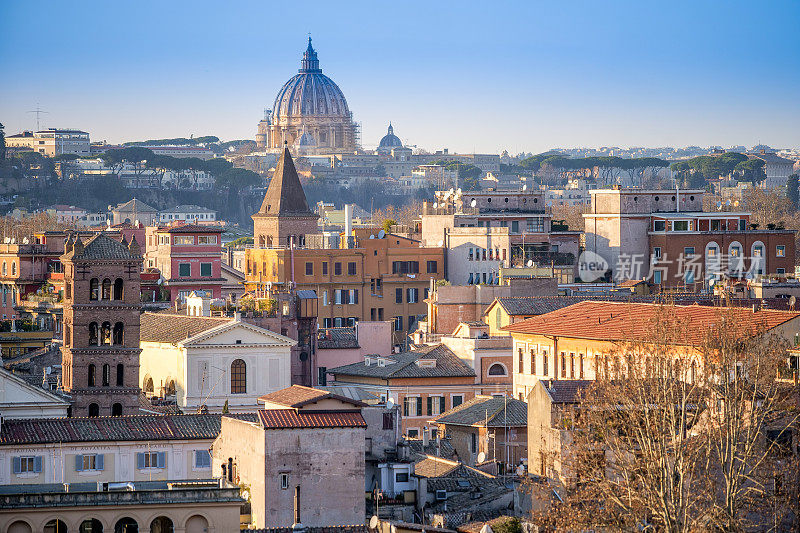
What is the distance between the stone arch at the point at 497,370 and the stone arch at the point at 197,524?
65.8 ft

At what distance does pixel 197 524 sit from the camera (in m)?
25.7

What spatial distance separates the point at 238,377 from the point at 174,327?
2.84m

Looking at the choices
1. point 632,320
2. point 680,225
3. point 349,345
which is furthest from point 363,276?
point 632,320

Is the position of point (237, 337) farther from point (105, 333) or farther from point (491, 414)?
point (491, 414)

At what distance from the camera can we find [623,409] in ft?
89.2

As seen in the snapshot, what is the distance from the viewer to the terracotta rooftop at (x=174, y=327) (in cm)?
4406

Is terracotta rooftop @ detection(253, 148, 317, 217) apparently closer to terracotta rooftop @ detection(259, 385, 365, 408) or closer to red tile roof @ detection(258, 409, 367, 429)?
terracotta rooftop @ detection(259, 385, 365, 408)

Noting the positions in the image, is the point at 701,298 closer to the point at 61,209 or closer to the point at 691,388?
the point at 691,388

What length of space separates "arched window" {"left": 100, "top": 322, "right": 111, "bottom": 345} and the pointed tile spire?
42.4 meters

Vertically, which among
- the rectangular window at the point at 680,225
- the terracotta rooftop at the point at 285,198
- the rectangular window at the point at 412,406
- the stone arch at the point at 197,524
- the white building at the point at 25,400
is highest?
the terracotta rooftop at the point at 285,198

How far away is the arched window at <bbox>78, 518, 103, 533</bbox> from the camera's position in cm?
2548

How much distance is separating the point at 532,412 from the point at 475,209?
4409 centimetres

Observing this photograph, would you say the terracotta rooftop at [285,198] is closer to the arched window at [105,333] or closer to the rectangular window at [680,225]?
the rectangular window at [680,225]

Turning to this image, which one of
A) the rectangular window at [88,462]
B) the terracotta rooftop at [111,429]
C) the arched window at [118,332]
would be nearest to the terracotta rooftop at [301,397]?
the terracotta rooftop at [111,429]
